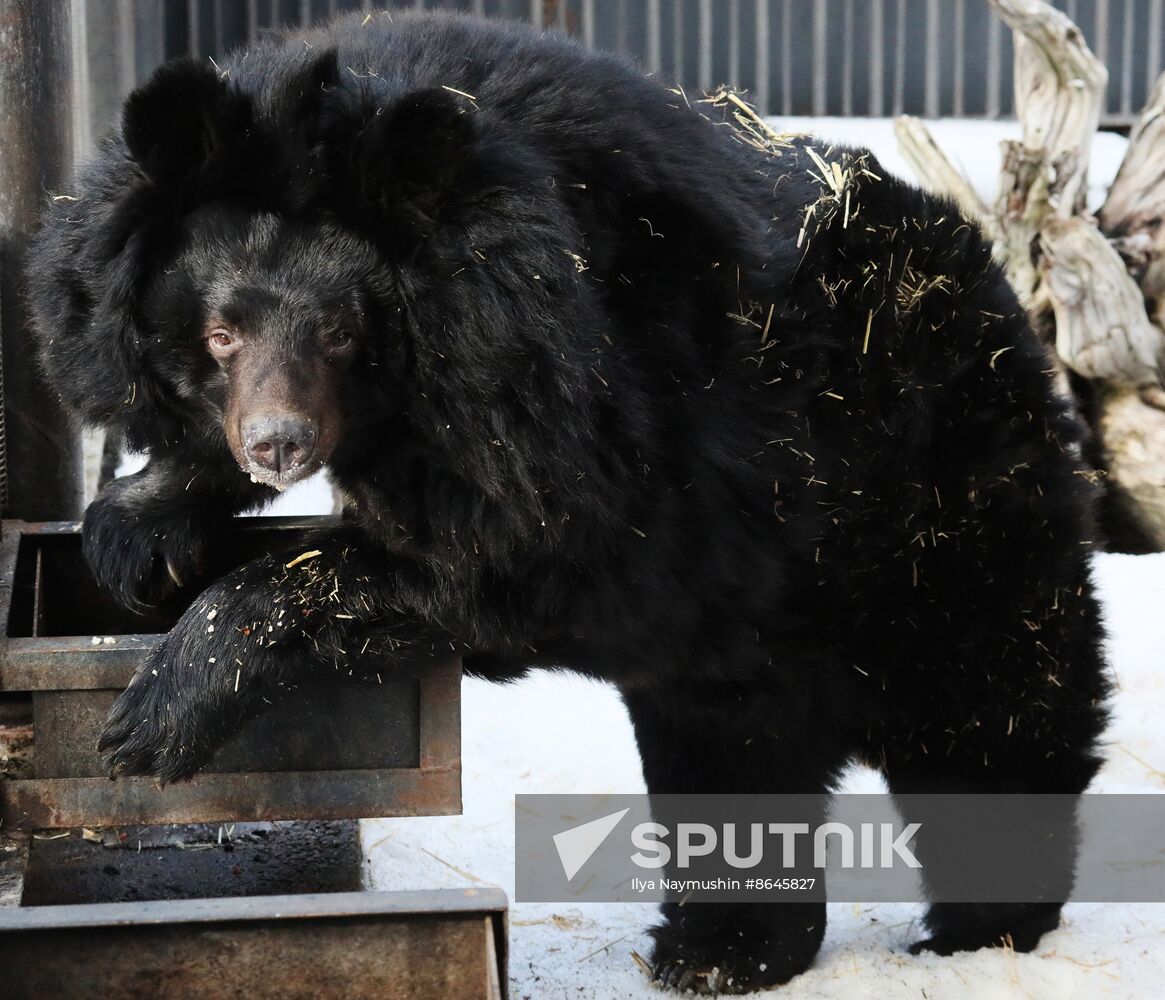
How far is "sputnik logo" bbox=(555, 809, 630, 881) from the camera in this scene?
493cm

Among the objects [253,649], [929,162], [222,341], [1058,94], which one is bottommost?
[253,649]

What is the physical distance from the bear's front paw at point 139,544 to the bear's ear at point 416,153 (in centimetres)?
117

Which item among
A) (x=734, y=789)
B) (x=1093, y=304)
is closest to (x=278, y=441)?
(x=734, y=789)

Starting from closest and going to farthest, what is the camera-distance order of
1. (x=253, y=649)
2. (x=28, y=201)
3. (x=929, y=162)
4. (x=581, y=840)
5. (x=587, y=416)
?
(x=587, y=416) < (x=253, y=649) < (x=28, y=201) < (x=581, y=840) < (x=929, y=162)

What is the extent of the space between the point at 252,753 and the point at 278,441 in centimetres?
87

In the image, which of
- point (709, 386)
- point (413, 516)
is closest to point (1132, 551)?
point (709, 386)

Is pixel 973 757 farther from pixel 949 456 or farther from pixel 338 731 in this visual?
pixel 338 731

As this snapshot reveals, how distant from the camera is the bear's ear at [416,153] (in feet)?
9.25

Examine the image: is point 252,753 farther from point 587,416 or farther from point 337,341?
point 587,416

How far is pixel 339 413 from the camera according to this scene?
3004mm

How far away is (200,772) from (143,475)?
88cm

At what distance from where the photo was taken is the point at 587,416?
307 centimetres

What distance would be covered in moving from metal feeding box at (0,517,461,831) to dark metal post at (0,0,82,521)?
3.79 feet

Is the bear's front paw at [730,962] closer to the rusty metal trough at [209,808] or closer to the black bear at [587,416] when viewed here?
the black bear at [587,416]
